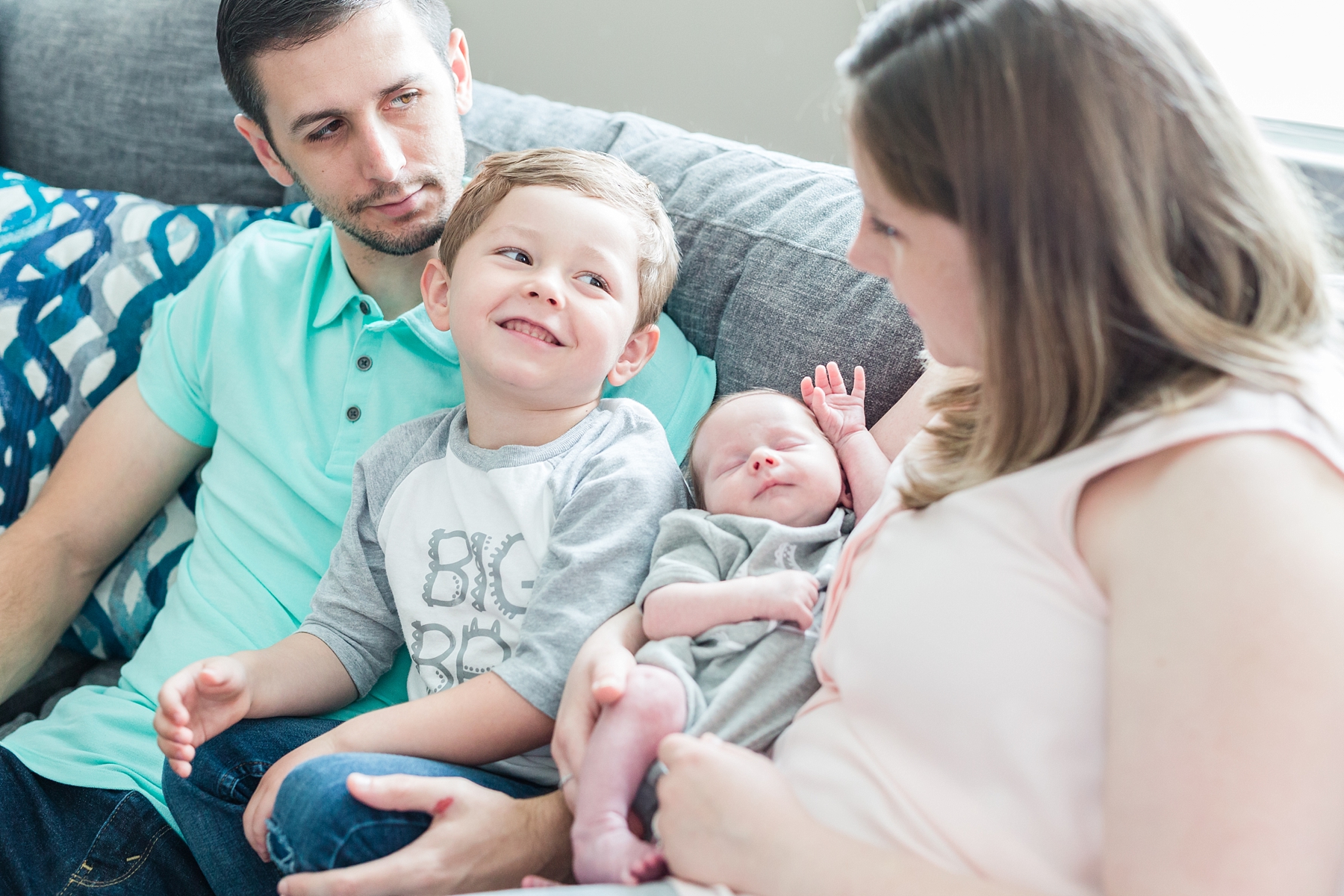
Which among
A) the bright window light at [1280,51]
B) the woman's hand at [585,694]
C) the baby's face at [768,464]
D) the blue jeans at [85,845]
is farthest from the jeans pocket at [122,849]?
the bright window light at [1280,51]

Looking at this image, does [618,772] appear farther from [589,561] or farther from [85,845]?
[85,845]

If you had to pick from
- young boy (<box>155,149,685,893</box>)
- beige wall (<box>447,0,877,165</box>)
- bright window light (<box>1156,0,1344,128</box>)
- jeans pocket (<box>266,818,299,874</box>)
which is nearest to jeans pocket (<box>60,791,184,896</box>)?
young boy (<box>155,149,685,893</box>)

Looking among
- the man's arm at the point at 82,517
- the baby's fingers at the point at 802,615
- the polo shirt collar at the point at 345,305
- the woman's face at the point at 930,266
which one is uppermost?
the woman's face at the point at 930,266

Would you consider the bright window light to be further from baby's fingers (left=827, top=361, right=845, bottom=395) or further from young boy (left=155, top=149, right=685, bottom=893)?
young boy (left=155, top=149, right=685, bottom=893)

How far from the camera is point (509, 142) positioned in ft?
5.87

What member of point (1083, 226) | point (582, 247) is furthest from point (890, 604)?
point (582, 247)

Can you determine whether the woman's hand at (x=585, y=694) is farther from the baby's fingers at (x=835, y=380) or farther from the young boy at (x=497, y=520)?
the baby's fingers at (x=835, y=380)

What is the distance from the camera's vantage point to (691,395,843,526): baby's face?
1181 millimetres

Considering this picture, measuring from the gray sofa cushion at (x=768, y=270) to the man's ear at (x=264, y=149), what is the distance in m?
0.44

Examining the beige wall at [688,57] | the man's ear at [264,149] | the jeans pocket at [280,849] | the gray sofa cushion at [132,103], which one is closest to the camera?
the jeans pocket at [280,849]

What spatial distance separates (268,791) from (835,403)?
2.63 feet

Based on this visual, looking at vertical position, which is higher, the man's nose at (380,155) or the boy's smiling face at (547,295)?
the man's nose at (380,155)

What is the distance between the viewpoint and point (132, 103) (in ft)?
6.64

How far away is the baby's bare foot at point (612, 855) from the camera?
0.88m
